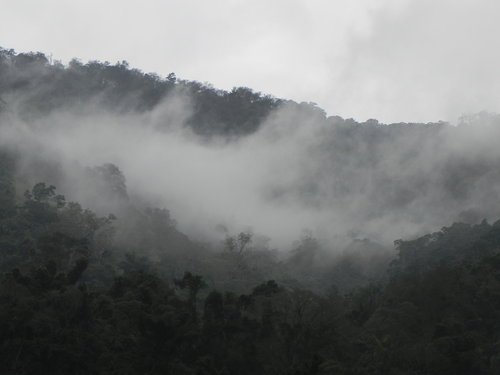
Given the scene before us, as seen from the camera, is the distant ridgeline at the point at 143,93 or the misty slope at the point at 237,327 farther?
the distant ridgeline at the point at 143,93

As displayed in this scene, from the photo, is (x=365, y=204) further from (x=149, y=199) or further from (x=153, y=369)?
(x=153, y=369)

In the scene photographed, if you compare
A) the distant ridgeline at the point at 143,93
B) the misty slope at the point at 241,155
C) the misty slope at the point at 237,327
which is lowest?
the misty slope at the point at 237,327

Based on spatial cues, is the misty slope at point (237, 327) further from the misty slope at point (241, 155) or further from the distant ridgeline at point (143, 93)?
the distant ridgeline at point (143, 93)

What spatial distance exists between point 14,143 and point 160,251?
17387 millimetres

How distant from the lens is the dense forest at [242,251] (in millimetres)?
25078

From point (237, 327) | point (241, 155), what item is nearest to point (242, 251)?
point (241, 155)

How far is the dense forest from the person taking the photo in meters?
25.1

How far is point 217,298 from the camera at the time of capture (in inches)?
1070

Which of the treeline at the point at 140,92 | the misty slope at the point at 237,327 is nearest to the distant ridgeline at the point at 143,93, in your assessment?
the treeline at the point at 140,92

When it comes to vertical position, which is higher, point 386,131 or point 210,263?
point 386,131

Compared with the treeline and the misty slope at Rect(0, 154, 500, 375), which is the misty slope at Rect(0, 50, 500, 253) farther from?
the misty slope at Rect(0, 154, 500, 375)

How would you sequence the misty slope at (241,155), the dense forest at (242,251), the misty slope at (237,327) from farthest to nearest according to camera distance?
the misty slope at (241,155)
the dense forest at (242,251)
the misty slope at (237,327)

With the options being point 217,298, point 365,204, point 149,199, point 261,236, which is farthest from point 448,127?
point 217,298

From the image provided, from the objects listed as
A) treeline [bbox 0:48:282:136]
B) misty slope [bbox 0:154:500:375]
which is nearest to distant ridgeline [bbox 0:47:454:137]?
treeline [bbox 0:48:282:136]
